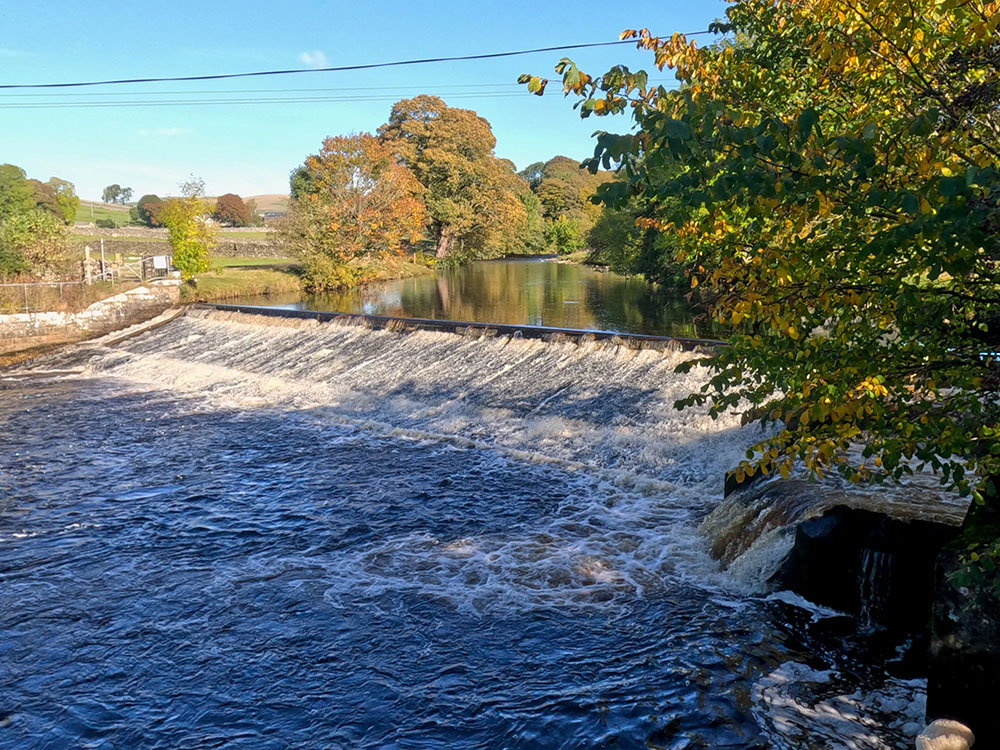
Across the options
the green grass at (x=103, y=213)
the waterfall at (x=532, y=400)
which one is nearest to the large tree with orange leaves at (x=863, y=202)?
the waterfall at (x=532, y=400)

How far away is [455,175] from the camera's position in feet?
163

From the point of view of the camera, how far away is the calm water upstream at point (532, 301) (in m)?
23.7

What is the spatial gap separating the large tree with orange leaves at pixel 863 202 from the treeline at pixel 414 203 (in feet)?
74.9

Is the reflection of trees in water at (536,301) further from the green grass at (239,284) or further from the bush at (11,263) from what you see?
the bush at (11,263)

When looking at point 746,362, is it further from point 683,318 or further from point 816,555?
point 683,318

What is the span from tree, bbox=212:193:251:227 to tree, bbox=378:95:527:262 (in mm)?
40872

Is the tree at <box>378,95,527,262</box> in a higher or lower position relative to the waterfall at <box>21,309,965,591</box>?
higher

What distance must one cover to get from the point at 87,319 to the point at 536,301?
1540 cm

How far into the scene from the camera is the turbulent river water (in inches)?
229

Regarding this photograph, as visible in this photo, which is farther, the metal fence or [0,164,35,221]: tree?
→ [0,164,35,221]: tree

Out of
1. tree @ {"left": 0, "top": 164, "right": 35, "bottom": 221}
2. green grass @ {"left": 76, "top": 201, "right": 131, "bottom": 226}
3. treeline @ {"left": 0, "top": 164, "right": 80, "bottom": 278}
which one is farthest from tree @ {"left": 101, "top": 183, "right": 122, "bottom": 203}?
treeline @ {"left": 0, "top": 164, "right": 80, "bottom": 278}

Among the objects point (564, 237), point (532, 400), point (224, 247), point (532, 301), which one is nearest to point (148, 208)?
point (224, 247)

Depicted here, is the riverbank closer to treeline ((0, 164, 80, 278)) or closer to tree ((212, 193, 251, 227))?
treeline ((0, 164, 80, 278))

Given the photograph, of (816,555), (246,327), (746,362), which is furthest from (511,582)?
(246,327)
